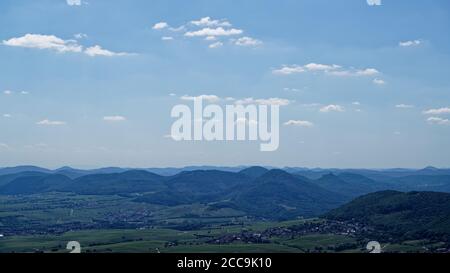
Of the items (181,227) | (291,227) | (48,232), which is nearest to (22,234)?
(48,232)

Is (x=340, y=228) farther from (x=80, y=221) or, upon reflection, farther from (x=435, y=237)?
(x=80, y=221)

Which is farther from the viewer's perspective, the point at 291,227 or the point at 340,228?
the point at 291,227

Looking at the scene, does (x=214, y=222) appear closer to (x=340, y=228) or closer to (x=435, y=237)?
(x=340, y=228)

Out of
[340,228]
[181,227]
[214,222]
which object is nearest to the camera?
[340,228]

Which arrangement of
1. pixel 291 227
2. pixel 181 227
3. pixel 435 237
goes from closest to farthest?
pixel 435 237 → pixel 291 227 → pixel 181 227
